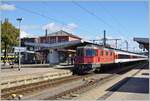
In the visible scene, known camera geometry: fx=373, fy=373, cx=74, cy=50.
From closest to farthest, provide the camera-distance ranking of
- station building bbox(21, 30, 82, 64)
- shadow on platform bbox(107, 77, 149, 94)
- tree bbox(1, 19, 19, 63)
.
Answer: shadow on platform bbox(107, 77, 149, 94) < station building bbox(21, 30, 82, 64) < tree bbox(1, 19, 19, 63)

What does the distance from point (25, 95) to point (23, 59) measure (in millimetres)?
78440

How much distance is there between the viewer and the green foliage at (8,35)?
67.4 metres

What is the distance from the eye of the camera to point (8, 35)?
6744cm

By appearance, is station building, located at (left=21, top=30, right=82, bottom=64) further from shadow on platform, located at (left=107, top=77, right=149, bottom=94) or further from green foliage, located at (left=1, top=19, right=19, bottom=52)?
shadow on platform, located at (left=107, top=77, right=149, bottom=94)

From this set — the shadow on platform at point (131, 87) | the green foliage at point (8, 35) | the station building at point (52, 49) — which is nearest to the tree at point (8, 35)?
the green foliage at point (8, 35)

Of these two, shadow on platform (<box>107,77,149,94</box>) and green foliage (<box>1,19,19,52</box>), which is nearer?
shadow on platform (<box>107,77,149,94</box>)

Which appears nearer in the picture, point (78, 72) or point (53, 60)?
point (78, 72)

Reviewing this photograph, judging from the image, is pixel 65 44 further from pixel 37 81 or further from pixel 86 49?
pixel 37 81

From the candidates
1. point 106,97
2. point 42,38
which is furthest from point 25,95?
point 42,38

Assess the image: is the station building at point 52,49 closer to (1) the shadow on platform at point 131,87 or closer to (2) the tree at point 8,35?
(2) the tree at point 8,35

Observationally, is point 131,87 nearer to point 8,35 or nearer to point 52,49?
point 52,49

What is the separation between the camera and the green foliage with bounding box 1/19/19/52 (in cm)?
6744

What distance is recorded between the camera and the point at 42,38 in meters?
132

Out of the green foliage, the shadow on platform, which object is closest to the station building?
the green foliage
